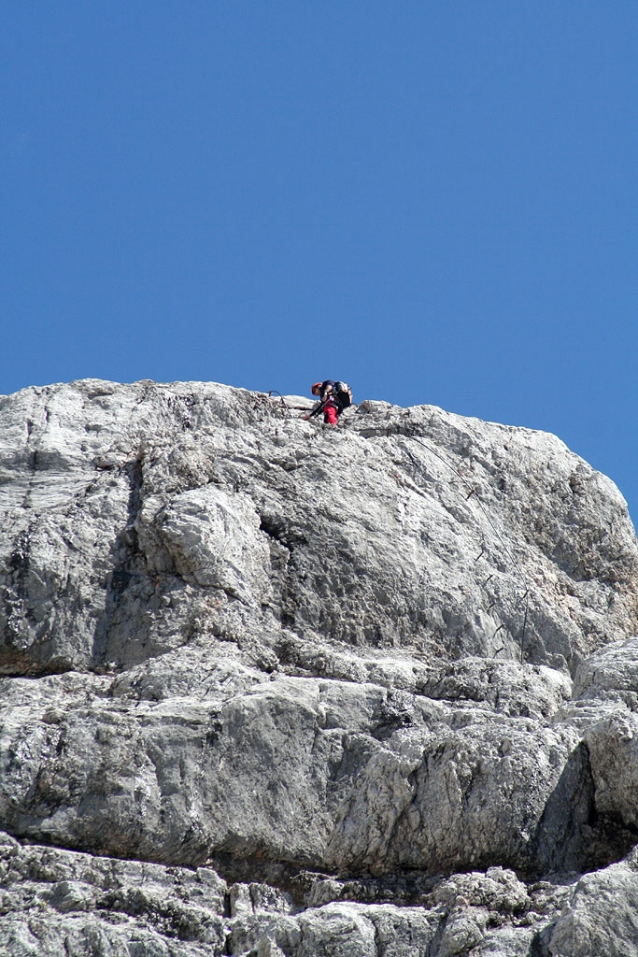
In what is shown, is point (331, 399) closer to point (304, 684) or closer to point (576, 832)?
point (304, 684)

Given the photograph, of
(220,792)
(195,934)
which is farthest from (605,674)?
(195,934)

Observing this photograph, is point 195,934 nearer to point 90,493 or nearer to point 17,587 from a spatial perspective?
point 17,587

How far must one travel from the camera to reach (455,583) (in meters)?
18.8

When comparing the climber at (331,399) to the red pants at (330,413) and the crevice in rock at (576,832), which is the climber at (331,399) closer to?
the red pants at (330,413)

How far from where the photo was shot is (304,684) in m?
15.1

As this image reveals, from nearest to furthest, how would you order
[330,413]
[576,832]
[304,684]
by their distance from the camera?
[576,832], [304,684], [330,413]

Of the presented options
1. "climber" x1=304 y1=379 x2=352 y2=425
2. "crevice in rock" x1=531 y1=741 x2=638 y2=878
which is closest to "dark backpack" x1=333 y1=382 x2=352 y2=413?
"climber" x1=304 y1=379 x2=352 y2=425

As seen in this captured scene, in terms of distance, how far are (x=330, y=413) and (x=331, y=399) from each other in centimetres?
38

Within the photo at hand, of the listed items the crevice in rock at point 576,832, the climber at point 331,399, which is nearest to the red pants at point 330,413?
the climber at point 331,399

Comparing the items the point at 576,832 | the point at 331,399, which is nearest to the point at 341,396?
the point at 331,399

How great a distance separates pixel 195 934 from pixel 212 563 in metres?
5.98

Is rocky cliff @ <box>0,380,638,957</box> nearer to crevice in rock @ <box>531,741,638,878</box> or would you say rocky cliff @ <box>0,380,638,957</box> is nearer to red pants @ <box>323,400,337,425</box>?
crevice in rock @ <box>531,741,638,878</box>

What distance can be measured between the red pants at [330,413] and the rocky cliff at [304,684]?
522 mm

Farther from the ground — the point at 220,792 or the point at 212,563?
the point at 212,563
